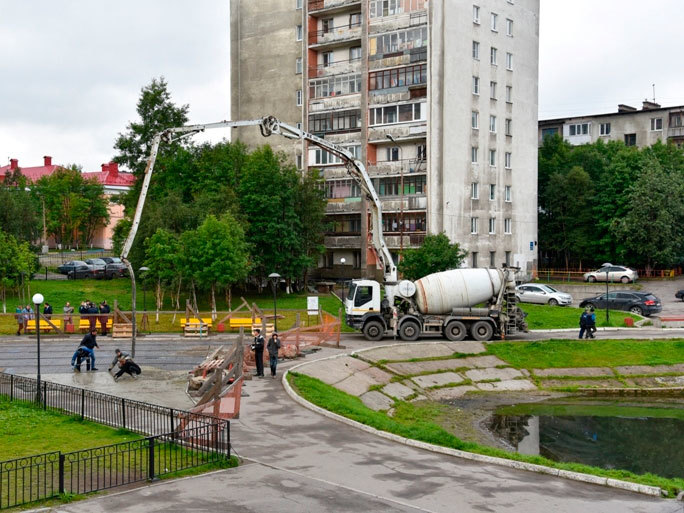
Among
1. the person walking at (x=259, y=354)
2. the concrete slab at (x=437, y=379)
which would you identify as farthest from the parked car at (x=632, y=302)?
the person walking at (x=259, y=354)

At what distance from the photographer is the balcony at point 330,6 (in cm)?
6400

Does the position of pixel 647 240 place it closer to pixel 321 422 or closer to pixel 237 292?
pixel 237 292

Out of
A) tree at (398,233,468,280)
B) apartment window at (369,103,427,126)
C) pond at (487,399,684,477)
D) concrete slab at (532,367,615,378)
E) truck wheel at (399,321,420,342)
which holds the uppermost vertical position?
apartment window at (369,103,427,126)

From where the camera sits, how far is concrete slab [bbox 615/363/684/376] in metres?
35.2

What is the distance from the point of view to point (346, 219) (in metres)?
65.8

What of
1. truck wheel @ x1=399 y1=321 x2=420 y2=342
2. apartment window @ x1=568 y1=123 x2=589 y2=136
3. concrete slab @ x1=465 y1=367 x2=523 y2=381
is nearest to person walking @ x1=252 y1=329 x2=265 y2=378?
concrete slab @ x1=465 y1=367 x2=523 y2=381

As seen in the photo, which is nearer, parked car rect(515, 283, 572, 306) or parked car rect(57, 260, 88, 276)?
parked car rect(515, 283, 572, 306)

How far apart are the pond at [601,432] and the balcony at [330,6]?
42879 millimetres

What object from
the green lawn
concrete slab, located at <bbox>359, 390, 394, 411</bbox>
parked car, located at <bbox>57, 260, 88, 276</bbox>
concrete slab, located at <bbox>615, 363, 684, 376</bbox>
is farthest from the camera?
parked car, located at <bbox>57, 260, 88, 276</bbox>

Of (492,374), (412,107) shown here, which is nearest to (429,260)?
(492,374)

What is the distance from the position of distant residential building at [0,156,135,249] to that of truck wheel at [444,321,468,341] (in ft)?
245

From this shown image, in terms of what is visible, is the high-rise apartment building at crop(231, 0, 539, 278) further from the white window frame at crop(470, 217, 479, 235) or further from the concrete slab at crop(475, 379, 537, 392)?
the concrete slab at crop(475, 379, 537, 392)

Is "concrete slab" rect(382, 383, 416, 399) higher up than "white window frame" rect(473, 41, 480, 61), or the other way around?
"white window frame" rect(473, 41, 480, 61)

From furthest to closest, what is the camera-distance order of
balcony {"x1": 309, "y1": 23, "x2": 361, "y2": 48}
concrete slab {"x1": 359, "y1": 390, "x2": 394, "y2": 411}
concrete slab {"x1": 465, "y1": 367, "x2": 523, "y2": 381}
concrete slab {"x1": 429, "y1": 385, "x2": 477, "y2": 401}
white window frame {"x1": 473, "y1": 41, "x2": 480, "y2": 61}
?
balcony {"x1": 309, "y1": 23, "x2": 361, "y2": 48}, white window frame {"x1": 473, "y1": 41, "x2": 480, "y2": 61}, concrete slab {"x1": 465, "y1": 367, "x2": 523, "y2": 381}, concrete slab {"x1": 429, "y1": 385, "x2": 477, "y2": 401}, concrete slab {"x1": 359, "y1": 390, "x2": 394, "y2": 411}
